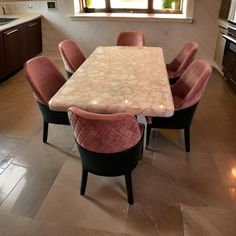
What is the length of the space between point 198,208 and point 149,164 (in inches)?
22.4

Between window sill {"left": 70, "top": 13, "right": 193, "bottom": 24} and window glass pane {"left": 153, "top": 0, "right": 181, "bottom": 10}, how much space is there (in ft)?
0.61

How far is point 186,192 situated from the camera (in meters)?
1.89

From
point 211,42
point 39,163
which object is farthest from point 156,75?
point 211,42

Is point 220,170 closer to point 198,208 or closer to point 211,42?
point 198,208

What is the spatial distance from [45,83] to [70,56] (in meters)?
0.66

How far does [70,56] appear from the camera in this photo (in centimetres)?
279

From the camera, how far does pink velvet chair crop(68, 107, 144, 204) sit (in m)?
1.38

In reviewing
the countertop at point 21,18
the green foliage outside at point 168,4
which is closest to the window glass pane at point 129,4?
the green foliage outside at point 168,4

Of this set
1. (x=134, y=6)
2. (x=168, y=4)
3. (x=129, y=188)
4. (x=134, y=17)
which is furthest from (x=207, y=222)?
(x=134, y=6)

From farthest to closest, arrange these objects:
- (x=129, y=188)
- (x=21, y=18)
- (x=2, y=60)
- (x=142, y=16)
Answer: (x=142, y=16), (x=21, y=18), (x=2, y=60), (x=129, y=188)

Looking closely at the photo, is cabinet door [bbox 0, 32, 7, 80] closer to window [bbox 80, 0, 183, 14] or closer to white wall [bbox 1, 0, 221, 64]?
white wall [bbox 1, 0, 221, 64]

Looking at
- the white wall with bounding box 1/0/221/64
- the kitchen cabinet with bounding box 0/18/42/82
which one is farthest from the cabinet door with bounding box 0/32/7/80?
the white wall with bounding box 1/0/221/64

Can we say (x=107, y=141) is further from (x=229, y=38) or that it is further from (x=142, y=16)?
(x=142, y=16)

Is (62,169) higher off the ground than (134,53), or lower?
lower
